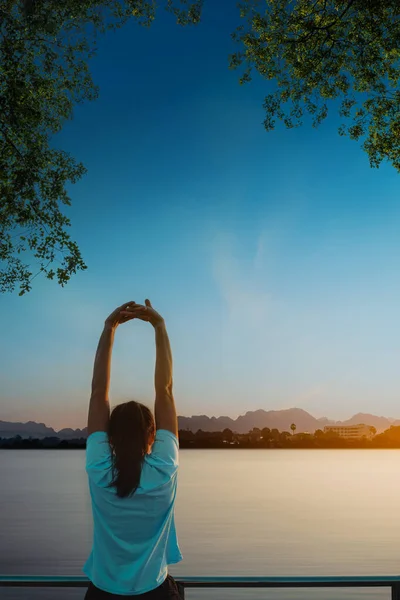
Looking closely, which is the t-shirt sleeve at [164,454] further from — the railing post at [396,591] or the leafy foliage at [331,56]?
the leafy foliage at [331,56]

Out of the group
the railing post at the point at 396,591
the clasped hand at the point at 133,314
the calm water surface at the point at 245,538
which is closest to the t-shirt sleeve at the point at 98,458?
the clasped hand at the point at 133,314

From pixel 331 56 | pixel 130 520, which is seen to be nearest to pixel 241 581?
Answer: pixel 130 520

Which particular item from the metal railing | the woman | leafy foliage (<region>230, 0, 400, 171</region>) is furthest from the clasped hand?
leafy foliage (<region>230, 0, 400, 171</region>)

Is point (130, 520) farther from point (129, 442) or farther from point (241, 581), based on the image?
point (241, 581)

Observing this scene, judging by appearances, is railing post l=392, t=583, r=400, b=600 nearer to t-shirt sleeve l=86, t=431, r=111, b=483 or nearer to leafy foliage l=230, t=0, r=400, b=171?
t-shirt sleeve l=86, t=431, r=111, b=483

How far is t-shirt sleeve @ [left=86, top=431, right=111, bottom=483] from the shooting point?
7.87 ft

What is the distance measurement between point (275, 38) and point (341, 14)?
3.73 feet

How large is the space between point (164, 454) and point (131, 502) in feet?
0.66

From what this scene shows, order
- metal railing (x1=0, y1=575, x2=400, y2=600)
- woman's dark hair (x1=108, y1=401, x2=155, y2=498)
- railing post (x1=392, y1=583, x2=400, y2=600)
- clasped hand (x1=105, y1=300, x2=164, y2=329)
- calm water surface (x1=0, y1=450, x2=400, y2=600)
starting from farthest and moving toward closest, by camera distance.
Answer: calm water surface (x1=0, y1=450, x2=400, y2=600) → railing post (x1=392, y1=583, x2=400, y2=600) → metal railing (x1=0, y1=575, x2=400, y2=600) → clasped hand (x1=105, y1=300, x2=164, y2=329) → woman's dark hair (x1=108, y1=401, x2=155, y2=498)

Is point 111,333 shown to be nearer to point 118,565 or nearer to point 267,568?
point 118,565

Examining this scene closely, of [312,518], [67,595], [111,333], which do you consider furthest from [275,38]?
[312,518]

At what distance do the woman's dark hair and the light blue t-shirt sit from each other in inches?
1.1

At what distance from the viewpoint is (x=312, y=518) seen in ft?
188

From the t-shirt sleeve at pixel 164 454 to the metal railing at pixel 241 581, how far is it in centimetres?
105
